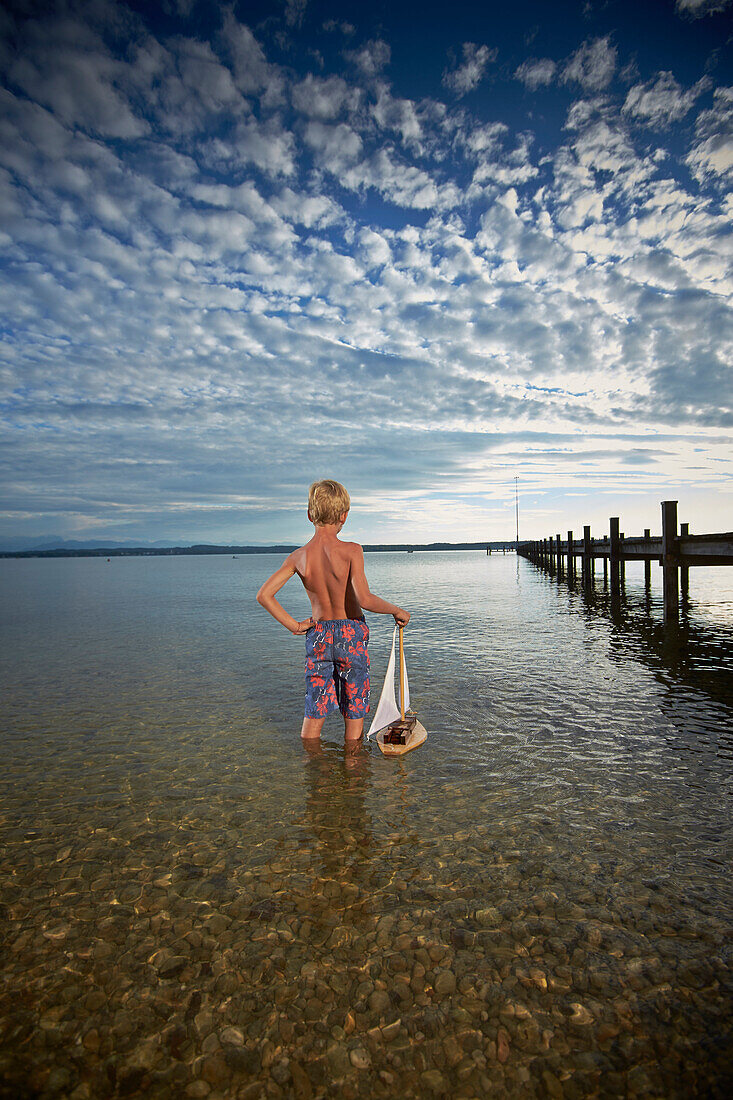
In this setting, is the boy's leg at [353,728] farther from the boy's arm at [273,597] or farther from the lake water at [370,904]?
the boy's arm at [273,597]

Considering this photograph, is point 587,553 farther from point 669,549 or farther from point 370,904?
point 370,904

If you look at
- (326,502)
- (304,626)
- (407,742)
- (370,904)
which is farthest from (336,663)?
(370,904)

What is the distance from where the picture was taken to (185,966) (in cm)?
307

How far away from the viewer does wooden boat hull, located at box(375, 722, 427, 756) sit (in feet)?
20.4

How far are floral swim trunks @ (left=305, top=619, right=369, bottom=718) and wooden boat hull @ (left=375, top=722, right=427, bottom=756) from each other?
0.52 metres

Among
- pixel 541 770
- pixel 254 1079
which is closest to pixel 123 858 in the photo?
pixel 254 1079

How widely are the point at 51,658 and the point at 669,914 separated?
13.4m

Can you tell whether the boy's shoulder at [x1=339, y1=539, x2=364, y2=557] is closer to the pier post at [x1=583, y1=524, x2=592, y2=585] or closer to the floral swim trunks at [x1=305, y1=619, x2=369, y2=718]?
the floral swim trunks at [x1=305, y1=619, x2=369, y2=718]

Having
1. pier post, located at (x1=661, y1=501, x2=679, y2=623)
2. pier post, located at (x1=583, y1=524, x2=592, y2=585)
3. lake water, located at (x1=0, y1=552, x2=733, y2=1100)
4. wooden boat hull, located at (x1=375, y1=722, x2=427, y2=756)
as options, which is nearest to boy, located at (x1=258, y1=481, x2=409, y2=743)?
wooden boat hull, located at (x1=375, y1=722, x2=427, y2=756)

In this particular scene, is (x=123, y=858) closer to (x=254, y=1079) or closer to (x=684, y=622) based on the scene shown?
(x=254, y=1079)

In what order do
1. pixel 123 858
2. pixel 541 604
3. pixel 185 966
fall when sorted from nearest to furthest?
pixel 185 966 → pixel 123 858 → pixel 541 604

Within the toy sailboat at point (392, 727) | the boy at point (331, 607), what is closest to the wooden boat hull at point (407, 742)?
the toy sailboat at point (392, 727)

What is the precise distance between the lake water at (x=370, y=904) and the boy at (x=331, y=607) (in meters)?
0.82

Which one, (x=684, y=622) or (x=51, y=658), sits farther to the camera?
(x=684, y=622)
